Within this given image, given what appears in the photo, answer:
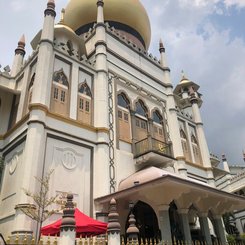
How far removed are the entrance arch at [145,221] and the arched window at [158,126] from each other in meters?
4.13

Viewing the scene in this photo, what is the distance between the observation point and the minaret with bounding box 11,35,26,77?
14845mm

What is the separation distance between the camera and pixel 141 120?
48.6 feet

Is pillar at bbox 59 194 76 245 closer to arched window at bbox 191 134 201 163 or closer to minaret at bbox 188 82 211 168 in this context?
arched window at bbox 191 134 201 163

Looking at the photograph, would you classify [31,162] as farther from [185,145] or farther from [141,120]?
[185,145]

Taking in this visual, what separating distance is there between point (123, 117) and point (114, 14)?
7778mm

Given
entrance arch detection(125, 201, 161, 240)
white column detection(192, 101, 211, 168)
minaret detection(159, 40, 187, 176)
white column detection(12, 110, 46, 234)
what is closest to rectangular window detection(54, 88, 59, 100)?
white column detection(12, 110, 46, 234)

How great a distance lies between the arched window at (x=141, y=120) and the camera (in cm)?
1424

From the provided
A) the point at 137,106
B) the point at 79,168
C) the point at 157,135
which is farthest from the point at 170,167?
the point at 79,168

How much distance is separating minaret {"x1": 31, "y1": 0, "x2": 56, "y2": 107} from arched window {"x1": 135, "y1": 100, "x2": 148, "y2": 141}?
16.7 feet

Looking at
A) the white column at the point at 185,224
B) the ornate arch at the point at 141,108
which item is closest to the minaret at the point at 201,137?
the ornate arch at the point at 141,108

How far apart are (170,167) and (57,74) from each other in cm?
747

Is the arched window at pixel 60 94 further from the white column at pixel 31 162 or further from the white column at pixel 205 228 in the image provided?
the white column at pixel 205 228

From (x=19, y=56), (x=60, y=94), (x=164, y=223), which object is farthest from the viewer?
(x=19, y=56)

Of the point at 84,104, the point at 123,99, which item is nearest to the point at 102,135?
the point at 84,104
